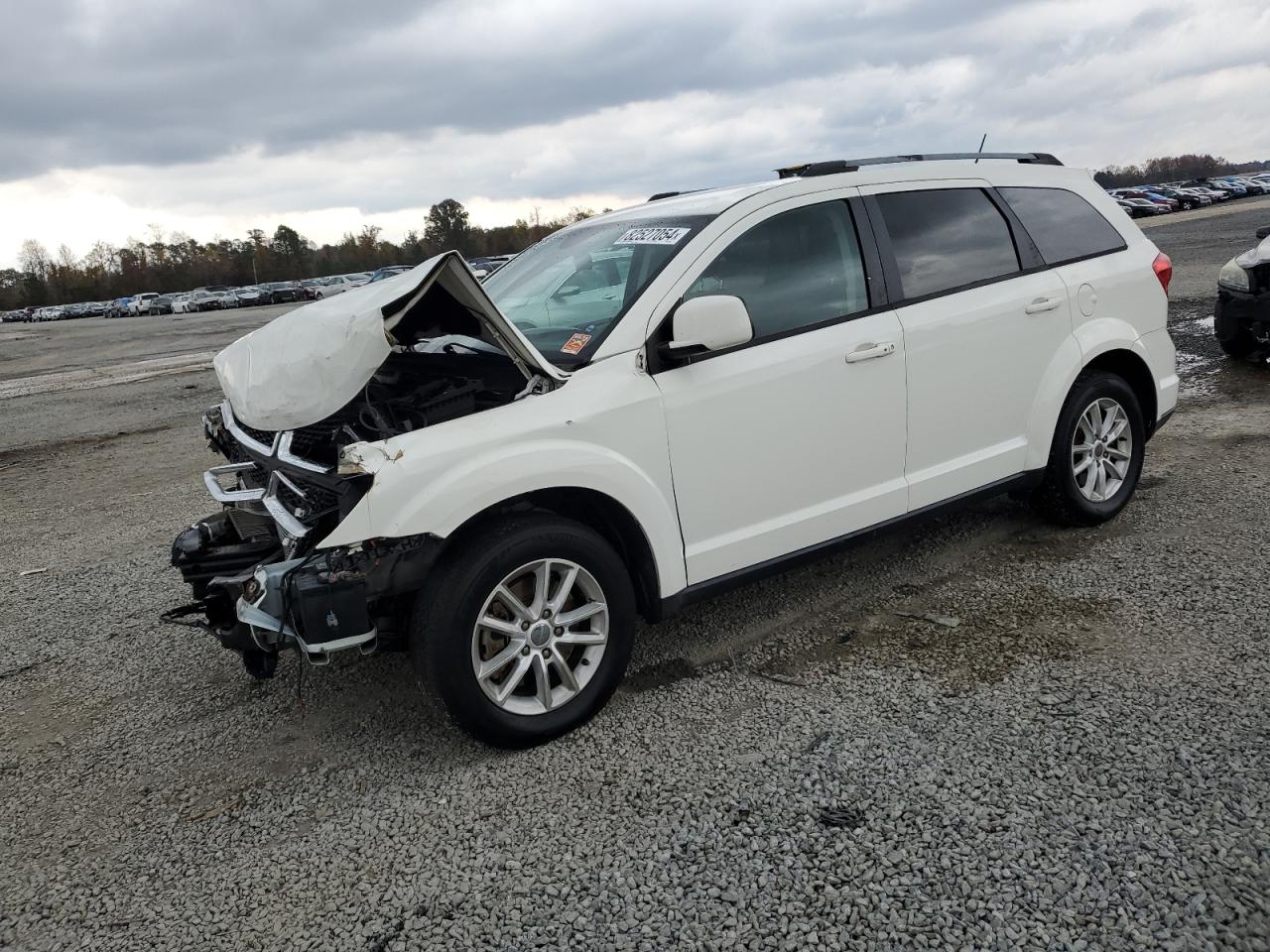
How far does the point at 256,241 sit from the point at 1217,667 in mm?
106559

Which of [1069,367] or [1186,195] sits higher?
[1186,195]

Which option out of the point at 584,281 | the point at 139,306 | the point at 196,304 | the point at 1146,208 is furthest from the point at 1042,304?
the point at 139,306

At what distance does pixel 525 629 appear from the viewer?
125 inches

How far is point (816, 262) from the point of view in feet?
12.5

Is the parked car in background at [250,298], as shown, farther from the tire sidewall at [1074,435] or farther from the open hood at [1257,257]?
the tire sidewall at [1074,435]

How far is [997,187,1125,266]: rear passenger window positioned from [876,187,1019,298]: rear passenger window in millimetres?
183

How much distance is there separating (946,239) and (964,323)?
1.36 ft

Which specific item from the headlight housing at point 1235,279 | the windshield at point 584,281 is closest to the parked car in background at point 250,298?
the headlight housing at point 1235,279

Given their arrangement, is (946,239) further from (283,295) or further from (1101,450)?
(283,295)

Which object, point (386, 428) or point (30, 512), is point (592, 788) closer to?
point (386, 428)

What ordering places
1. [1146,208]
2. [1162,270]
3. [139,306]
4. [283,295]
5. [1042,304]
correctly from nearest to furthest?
[1042,304] < [1162,270] < [1146,208] < [283,295] < [139,306]

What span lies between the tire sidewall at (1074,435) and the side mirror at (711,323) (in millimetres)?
2169

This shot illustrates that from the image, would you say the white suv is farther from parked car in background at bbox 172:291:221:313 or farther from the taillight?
parked car in background at bbox 172:291:221:313

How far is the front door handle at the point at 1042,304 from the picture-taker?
4.32 m
